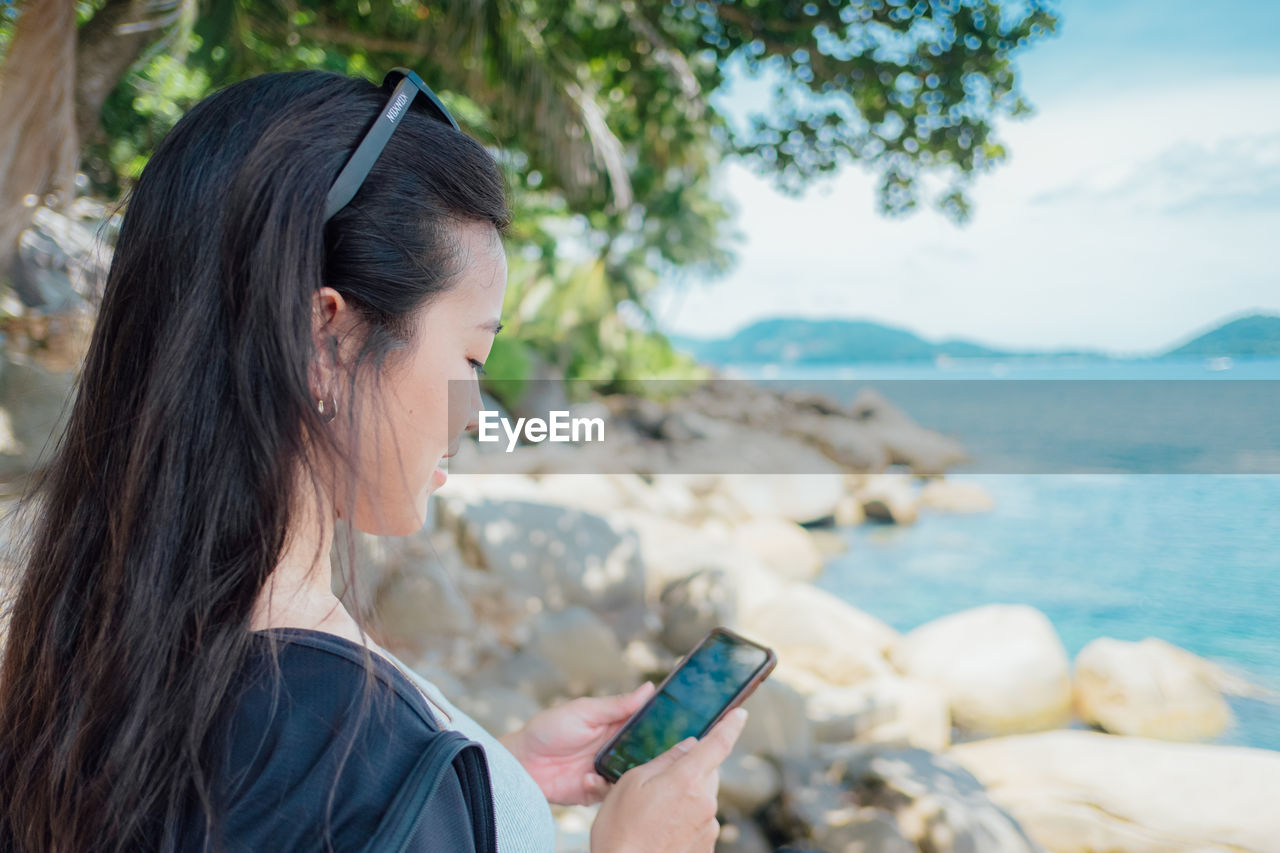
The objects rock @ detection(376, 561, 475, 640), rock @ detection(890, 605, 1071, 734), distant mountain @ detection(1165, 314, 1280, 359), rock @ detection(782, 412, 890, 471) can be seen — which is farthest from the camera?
rock @ detection(782, 412, 890, 471)

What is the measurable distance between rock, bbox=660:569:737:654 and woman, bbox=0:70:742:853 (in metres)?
5.07

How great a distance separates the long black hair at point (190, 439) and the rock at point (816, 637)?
16.8 feet

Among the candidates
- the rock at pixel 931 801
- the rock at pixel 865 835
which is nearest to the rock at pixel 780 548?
the rock at pixel 931 801

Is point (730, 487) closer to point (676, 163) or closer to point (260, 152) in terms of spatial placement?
point (676, 163)

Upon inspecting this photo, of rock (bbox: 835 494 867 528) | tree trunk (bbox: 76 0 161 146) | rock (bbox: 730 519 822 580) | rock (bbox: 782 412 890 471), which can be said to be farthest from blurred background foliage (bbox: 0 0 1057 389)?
rock (bbox: 782 412 890 471)

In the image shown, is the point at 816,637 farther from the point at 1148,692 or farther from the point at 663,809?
the point at 663,809

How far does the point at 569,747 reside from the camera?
4.99 ft

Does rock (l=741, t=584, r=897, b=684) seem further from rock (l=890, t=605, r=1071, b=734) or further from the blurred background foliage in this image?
the blurred background foliage

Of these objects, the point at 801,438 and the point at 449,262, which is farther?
the point at 801,438

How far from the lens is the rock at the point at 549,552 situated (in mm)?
6156

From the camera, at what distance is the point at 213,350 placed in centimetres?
83

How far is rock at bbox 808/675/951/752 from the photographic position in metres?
4.81

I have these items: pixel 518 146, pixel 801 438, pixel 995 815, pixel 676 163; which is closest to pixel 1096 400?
pixel 801 438

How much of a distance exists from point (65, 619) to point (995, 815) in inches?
128
